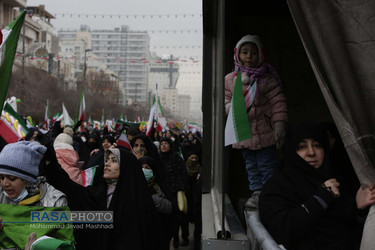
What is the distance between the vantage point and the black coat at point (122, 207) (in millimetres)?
4305

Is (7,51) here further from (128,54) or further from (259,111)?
(128,54)

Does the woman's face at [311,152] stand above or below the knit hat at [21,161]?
above

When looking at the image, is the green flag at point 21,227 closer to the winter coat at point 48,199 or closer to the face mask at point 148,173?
the winter coat at point 48,199

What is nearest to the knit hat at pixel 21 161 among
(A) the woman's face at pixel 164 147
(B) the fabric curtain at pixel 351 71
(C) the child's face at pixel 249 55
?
(C) the child's face at pixel 249 55

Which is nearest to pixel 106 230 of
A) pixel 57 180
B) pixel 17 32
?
pixel 57 180

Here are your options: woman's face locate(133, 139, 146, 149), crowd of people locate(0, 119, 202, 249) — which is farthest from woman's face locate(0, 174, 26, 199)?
woman's face locate(133, 139, 146, 149)

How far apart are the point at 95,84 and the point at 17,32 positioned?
2693 inches

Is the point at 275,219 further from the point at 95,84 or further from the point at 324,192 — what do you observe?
the point at 95,84

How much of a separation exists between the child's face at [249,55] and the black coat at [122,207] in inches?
54.3

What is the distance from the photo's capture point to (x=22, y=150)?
3.42 metres

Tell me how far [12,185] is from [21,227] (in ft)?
0.96

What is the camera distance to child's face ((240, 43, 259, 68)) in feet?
14.8

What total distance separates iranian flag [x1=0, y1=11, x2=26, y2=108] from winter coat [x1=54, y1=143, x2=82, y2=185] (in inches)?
83.2

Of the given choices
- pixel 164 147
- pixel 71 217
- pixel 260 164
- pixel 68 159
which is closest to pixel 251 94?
pixel 260 164
